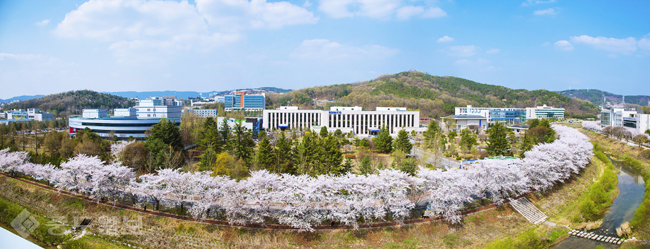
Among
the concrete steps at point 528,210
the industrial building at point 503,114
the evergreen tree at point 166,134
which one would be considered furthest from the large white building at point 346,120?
the concrete steps at point 528,210

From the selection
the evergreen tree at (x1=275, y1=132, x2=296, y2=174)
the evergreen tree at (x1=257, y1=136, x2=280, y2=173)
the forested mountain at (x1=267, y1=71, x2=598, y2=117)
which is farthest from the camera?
the forested mountain at (x1=267, y1=71, x2=598, y2=117)

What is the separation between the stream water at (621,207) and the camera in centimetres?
1259

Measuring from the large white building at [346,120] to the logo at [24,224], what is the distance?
105 feet

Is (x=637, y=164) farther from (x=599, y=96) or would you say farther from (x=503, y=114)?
(x=599, y=96)

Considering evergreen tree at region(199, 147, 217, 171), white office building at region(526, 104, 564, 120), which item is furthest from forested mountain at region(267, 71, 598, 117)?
evergreen tree at region(199, 147, 217, 171)

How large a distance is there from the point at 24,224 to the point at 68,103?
2614 inches

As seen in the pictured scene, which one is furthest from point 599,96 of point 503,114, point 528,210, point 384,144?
point 528,210

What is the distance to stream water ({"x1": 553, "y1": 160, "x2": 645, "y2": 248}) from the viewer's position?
1259 centimetres

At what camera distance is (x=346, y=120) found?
43.1 metres

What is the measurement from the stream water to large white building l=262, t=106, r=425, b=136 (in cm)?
2251

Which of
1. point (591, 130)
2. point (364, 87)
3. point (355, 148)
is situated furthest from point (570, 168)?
point (364, 87)

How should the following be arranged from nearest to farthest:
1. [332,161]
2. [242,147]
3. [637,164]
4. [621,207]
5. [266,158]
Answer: [621,207]
[332,161]
[266,158]
[242,147]
[637,164]

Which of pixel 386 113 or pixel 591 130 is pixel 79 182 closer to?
pixel 386 113

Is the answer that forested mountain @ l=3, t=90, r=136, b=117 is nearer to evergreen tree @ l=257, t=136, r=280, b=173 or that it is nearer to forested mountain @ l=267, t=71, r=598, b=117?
forested mountain @ l=267, t=71, r=598, b=117
